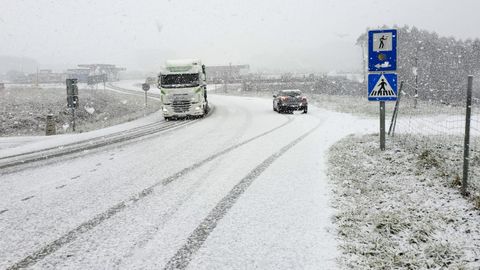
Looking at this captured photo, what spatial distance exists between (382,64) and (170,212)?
6.53 m

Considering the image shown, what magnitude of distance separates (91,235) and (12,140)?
12.4 meters

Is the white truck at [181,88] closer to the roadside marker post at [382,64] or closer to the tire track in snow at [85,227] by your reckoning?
the roadside marker post at [382,64]

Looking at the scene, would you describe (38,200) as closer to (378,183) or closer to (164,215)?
(164,215)

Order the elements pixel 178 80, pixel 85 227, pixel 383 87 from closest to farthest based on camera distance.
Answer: pixel 85 227 < pixel 383 87 < pixel 178 80

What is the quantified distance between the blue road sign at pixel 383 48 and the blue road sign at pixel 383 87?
210mm

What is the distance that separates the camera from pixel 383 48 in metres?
9.13

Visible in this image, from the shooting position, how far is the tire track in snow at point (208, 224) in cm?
384

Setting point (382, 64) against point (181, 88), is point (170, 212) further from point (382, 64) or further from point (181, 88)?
point (181, 88)

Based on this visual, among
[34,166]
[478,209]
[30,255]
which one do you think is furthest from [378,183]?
[34,166]

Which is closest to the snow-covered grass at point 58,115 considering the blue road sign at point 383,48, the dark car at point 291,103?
the dark car at point 291,103

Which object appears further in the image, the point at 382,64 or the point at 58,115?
the point at 58,115

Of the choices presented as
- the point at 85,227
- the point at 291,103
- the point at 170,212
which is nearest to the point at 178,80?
the point at 291,103

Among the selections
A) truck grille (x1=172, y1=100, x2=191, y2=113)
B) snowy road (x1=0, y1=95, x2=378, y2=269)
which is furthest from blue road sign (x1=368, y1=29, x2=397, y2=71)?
truck grille (x1=172, y1=100, x2=191, y2=113)

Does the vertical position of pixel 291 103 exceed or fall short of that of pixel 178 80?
it falls short
